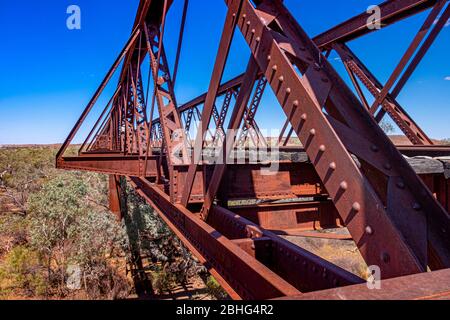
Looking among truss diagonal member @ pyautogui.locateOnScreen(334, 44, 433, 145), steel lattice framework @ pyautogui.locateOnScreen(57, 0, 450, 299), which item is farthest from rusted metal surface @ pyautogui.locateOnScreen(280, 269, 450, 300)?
truss diagonal member @ pyautogui.locateOnScreen(334, 44, 433, 145)

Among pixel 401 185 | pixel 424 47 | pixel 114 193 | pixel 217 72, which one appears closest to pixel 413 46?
pixel 424 47

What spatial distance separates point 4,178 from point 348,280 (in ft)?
140

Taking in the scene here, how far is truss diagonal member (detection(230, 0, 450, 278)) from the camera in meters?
1.43

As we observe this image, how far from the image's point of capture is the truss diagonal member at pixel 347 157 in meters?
1.43

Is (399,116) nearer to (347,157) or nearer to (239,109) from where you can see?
(239,109)

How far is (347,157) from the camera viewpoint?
154cm

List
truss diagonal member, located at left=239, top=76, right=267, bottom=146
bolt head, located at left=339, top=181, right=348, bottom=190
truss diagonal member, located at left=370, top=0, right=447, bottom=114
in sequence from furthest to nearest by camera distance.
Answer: truss diagonal member, located at left=239, top=76, right=267, bottom=146 → truss diagonal member, located at left=370, top=0, right=447, bottom=114 → bolt head, located at left=339, top=181, right=348, bottom=190

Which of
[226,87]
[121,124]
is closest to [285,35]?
[226,87]

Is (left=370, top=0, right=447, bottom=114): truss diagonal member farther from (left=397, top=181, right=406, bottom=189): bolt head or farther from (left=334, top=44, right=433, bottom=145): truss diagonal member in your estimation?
(left=397, top=181, right=406, bottom=189): bolt head

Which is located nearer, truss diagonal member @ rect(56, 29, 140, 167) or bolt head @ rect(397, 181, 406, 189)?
bolt head @ rect(397, 181, 406, 189)

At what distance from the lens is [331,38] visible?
262 inches

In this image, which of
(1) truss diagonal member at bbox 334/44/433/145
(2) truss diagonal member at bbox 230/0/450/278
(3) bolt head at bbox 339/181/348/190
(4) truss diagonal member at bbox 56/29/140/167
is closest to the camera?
→ (2) truss diagonal member at bbox 230/0/450/278

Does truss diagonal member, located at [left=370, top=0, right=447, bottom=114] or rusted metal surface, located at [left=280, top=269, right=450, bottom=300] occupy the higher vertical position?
truss diagonal member, located at [left=370, top=0, right=447, bottom=114]
